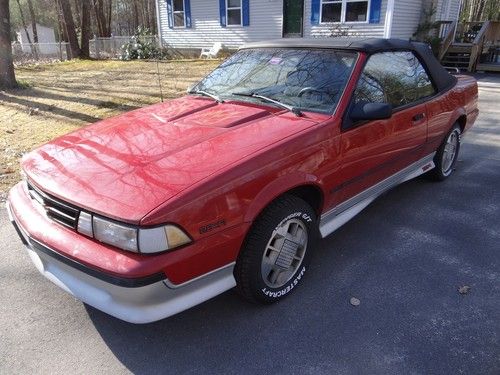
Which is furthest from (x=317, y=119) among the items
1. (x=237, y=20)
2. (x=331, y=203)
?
(x=237, y=20)

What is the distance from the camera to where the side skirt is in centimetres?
314

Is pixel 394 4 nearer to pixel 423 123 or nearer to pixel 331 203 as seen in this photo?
pixel 423 123

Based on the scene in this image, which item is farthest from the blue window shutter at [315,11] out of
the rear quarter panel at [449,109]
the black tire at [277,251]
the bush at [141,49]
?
the black tire at [277,251]

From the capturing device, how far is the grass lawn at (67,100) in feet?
21.3

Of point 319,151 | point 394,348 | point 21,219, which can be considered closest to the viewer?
point 394,348

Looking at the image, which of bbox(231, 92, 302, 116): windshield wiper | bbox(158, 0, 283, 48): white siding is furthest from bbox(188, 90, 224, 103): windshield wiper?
bbox(158, 0, 283, 48): white siding

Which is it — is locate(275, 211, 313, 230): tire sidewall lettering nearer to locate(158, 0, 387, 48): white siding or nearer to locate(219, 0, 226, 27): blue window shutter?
locate(158, 0, 387, 48): white siding

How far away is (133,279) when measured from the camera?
204 cm

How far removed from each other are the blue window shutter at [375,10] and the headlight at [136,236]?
1413 centimetres

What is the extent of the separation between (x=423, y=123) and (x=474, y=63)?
12518 mm

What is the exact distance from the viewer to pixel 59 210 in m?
2.38

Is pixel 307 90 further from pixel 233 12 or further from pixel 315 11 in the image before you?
pixel 233 12

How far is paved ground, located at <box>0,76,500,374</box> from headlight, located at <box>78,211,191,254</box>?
0.74 meters

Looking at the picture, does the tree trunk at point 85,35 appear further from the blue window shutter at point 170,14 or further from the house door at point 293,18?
the house door at point 293,18
